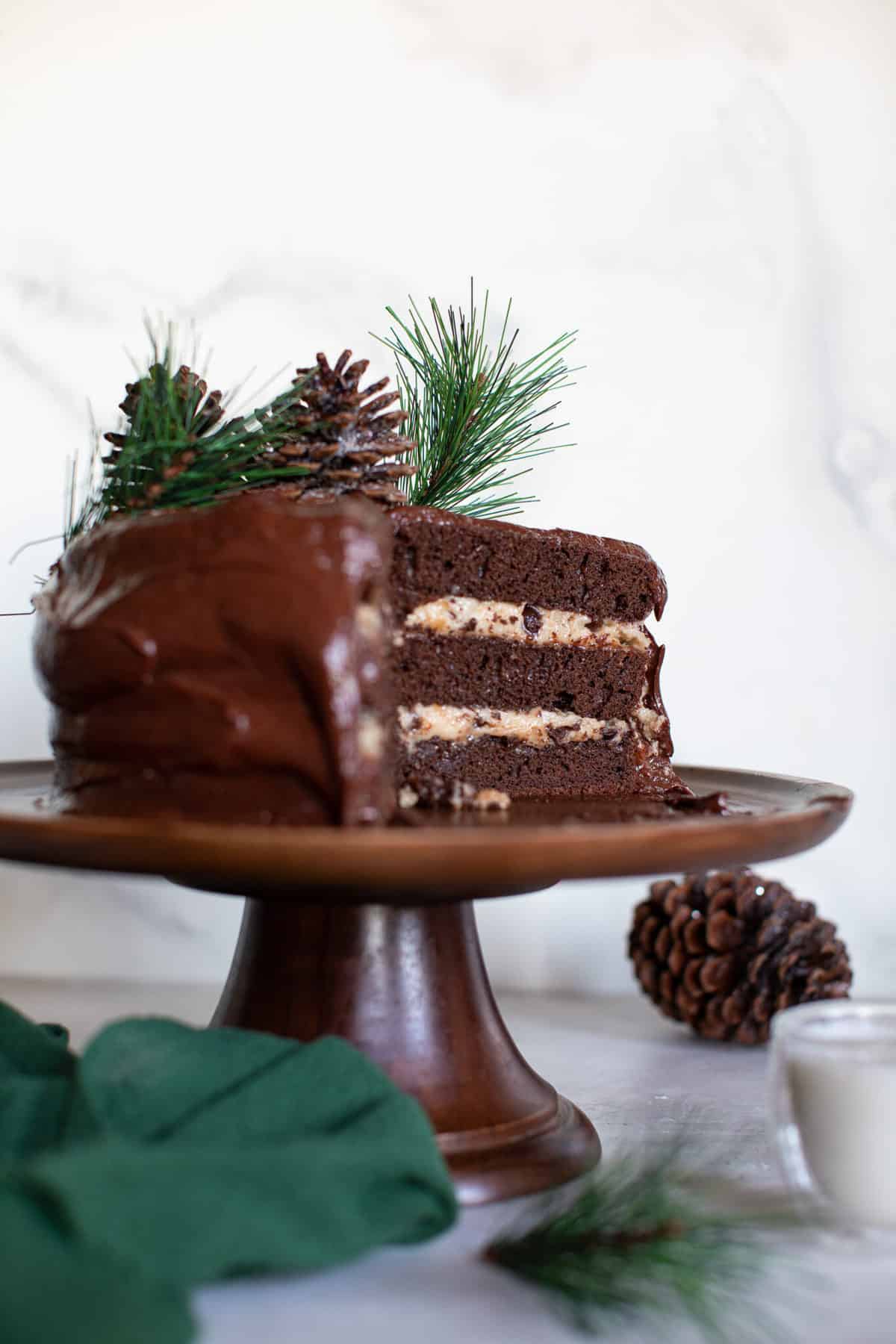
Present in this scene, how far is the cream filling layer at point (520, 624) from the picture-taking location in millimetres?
1404

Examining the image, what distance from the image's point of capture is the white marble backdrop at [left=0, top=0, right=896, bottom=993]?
6.14 ft

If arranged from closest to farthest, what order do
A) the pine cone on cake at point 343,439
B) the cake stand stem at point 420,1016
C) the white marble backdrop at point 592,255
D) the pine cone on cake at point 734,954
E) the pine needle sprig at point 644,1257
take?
1. the pine needle sprig at point 644,1257
2. the cake stand stem at point 420,1016
3. the pine cone on cake at point 343,439
4. the pine cone on cake at point 734,954
5. the white marble backdrop at point 592,255

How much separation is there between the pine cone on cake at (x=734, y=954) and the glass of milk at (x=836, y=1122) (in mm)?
538

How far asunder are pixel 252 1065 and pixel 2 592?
3.85 feet

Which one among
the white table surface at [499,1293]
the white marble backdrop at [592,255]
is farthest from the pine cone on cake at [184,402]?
the white table surface at [499,1293]

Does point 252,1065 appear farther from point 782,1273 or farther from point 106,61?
point 106,61

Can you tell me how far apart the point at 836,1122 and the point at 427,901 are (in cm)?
35

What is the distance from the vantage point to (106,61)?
192 centimetres

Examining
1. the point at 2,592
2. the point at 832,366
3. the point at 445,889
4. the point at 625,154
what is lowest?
the point at 445,889

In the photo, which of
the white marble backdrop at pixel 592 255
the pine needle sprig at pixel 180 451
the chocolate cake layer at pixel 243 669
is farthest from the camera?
the white marble backdrop at pixel 592 255

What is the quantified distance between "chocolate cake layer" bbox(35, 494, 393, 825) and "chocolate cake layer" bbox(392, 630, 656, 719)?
1.26 feet

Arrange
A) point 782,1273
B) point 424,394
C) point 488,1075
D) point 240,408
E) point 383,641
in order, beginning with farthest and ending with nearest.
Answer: point 240,408 → point 424,394 → point 488,1075 → point 383,641 → point 782,1273

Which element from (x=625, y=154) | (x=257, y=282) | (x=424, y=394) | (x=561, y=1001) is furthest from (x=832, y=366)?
(x=561, y=1001)

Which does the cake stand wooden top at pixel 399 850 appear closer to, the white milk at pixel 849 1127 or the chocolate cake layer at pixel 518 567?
the white milk at pixel 849 1127
